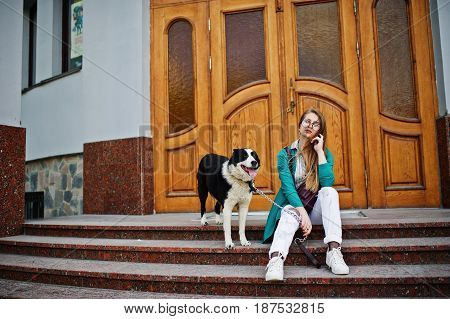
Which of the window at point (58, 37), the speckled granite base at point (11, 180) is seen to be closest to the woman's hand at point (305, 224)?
the speckled granite base at point (11, 180)

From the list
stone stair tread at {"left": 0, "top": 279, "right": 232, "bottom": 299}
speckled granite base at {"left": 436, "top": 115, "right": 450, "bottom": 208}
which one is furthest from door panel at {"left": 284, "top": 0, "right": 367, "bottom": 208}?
stone stair tread at {"left": 0, "top": 279, "right": 232, "bottom": 299}

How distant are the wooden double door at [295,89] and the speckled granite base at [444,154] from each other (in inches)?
4.0

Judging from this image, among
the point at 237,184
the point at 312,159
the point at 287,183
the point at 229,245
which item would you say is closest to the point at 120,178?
the point at 237,184

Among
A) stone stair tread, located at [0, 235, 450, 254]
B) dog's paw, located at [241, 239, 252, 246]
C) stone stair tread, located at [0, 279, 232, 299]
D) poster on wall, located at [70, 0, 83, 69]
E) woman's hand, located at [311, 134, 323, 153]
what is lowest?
stone stair tread, located at [0, 279, 232, 299]

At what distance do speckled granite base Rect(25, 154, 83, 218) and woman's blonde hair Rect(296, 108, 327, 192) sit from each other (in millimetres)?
3857

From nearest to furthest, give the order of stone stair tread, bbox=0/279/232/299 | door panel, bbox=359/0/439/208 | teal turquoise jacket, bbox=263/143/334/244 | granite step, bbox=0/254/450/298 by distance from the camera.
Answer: granite step, bbox=0/254/450/298
stone stair tread, bbox=0/279/232/299
teal turquoise jacket, bbox=263/143/334/244
door panel, bbox=359/0/439/208

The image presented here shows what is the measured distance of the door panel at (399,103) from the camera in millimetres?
4301

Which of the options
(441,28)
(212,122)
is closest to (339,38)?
(441,28)

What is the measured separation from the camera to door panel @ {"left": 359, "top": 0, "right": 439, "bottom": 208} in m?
4.30

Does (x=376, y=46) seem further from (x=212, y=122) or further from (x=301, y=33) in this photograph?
(x=212, y=122)

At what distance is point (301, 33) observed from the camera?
471 cm

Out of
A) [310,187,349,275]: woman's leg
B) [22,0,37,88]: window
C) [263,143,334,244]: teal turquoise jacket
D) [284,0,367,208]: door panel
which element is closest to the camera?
[310,187,349,275]: woman's leg

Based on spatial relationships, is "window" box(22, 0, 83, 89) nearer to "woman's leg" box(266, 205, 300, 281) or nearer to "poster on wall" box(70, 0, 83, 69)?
"poster on wall" box(70, 0, 83, 69)

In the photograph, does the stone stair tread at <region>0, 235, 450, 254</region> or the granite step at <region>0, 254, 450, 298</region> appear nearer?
the granite step at <region>0, 254, 450, 298</region>
